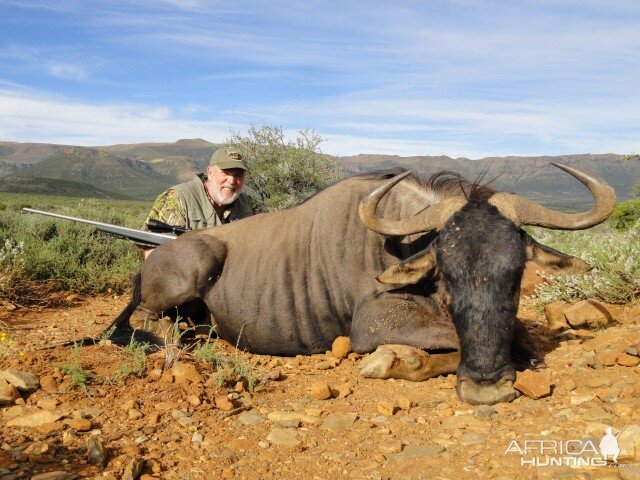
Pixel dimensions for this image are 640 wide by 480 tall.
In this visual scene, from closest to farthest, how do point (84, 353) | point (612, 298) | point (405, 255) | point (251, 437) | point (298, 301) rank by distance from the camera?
1. point (251, 437)
2. point (84, 353)
3. point (405, 255)
4. point (298, 301)
5. point (612, 298)

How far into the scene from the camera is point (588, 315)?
516 cm

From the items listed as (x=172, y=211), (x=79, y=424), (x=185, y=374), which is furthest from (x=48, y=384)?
(x=172, y=211)

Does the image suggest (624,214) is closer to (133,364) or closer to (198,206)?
(198,206)

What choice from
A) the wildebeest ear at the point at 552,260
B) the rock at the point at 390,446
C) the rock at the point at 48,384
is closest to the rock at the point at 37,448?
the rock at the point at 48,384

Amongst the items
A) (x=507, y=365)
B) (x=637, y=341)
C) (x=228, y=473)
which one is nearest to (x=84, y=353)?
(x=228, y=473)

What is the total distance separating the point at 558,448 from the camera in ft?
9.36

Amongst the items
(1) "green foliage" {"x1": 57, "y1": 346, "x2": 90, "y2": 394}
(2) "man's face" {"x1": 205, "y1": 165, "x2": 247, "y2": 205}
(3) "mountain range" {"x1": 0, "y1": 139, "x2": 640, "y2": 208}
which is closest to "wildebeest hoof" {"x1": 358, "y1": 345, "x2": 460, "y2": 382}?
(1) "green foliage" {"x1": 57, "y1": 346, "x2": 90, "y2": 394}

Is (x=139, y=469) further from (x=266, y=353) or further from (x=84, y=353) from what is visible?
(x=266, y=353)

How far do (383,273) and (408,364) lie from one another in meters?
0.65

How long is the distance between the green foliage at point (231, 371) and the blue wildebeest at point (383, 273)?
788 mm

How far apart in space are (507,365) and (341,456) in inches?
51.0

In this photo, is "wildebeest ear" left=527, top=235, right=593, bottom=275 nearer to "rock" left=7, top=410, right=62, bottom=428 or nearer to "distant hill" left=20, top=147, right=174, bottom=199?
"rock" left=7, top=410, right=62, bottom=428

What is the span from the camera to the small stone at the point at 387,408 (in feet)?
11.4

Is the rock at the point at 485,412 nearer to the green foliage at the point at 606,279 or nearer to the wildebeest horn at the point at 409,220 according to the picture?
the wildebeest horn at the point at 409,220
